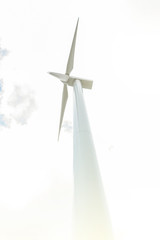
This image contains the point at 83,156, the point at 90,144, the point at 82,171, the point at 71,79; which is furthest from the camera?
the point at 71,79

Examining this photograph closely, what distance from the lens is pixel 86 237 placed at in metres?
3.70

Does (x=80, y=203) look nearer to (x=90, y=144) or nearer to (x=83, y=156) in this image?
(x=83, y=156)

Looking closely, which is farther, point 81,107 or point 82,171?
point 81,107

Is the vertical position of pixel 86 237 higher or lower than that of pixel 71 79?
lower

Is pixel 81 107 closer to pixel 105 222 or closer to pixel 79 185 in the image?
pixel 79 185

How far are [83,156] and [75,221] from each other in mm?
2013

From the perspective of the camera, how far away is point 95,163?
17.7 ft

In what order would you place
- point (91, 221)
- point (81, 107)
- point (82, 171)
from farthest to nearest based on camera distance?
1. point (81, 107)
2. point (82, 171)
3. point (91, 221)

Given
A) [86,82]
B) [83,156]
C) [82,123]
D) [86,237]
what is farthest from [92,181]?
[86,82]

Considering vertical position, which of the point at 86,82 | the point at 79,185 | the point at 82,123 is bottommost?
the point at 79,185

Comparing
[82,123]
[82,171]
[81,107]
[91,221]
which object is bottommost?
[91,221]

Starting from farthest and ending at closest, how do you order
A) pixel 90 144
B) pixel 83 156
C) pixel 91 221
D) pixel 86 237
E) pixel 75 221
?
pixel 90 144 < pixel 83 156 < pixel 75 221 < pixel 91 221 < pixel 86 237

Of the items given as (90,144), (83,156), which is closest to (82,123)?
(90,144)

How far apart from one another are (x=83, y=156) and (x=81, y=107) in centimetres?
356
